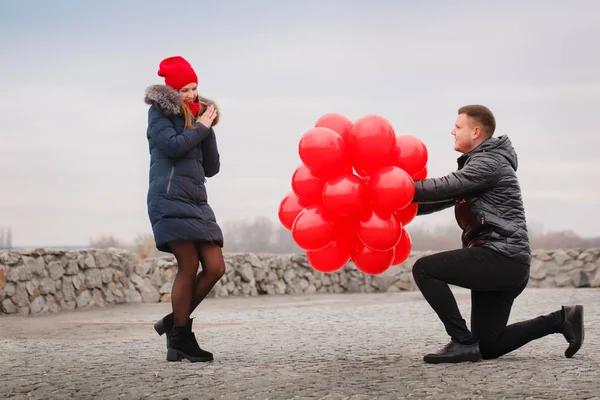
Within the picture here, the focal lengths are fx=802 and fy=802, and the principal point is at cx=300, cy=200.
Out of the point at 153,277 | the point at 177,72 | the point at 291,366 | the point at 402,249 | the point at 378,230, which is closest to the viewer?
the point at 378,230

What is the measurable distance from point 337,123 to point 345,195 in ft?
2.02

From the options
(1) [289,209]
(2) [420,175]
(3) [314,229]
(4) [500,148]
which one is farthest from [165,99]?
(4) [500,148]

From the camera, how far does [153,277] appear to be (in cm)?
1490

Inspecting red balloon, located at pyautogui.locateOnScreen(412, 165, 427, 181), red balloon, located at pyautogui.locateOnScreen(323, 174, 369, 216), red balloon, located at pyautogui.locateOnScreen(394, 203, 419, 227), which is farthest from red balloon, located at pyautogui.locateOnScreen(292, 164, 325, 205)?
red balloon, located at pyautogui.locateOnScreen(412, 165, 427, 181)

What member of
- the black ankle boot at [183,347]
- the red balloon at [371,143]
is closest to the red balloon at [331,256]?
the red balloon at [371,143]

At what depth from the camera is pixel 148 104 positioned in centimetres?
511

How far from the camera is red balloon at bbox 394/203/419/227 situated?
16.3 ft

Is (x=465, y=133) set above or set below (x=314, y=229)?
above

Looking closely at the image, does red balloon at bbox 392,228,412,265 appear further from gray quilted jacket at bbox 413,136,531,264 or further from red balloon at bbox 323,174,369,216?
red balloon at bbox 323,174,369,216

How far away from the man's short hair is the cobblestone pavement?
56.7 inches

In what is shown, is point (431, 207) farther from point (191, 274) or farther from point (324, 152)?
point (191, 274)

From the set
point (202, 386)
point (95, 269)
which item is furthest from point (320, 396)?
point (95, 269)

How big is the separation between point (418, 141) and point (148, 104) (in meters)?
1.73

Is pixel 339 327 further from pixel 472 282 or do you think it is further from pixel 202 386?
pixel 202 386
